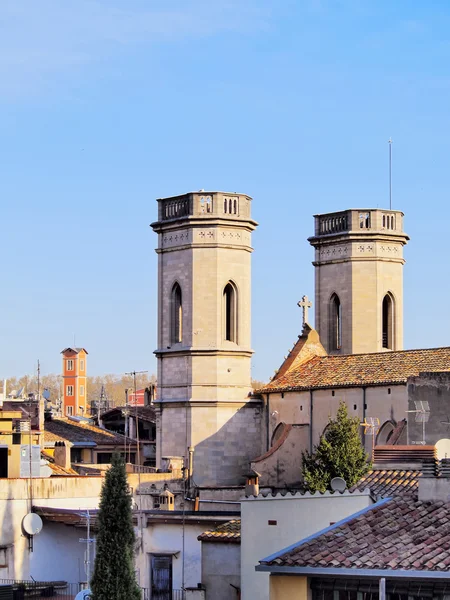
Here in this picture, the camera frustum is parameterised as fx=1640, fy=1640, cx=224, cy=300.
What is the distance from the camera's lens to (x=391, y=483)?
2814 centimetres

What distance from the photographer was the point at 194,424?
64188 millimetres

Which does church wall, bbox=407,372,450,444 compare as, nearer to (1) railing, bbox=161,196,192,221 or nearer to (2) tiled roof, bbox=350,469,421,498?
(2) tiled roof, bbox=350,469,421,498

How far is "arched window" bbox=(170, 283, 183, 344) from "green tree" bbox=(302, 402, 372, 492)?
34.4 ft

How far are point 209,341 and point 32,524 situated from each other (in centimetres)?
2202

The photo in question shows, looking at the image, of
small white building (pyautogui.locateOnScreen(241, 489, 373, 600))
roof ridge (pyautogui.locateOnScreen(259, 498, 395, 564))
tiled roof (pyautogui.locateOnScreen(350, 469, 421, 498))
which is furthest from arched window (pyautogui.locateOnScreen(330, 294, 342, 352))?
roof ridge (pyautogui.locateOnScreen(259, 498, 395, 564))

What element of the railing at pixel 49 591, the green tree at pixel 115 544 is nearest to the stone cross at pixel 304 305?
the railing at pixel 49 591

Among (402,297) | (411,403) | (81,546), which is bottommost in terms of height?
(81,546)

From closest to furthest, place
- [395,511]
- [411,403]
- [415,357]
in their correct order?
[395,511] → [411,403] → [415,357]

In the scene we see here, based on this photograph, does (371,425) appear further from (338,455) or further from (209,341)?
(209,341)

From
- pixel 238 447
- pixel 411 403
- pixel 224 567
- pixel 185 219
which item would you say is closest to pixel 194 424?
pixel 238 447

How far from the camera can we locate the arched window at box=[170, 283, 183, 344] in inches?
2579

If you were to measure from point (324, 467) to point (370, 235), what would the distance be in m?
16.6

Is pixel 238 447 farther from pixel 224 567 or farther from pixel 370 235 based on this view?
pixel 224 567

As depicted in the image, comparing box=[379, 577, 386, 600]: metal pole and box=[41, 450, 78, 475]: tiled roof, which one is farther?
box=[41, 450, 78, 475]: tiled roof
